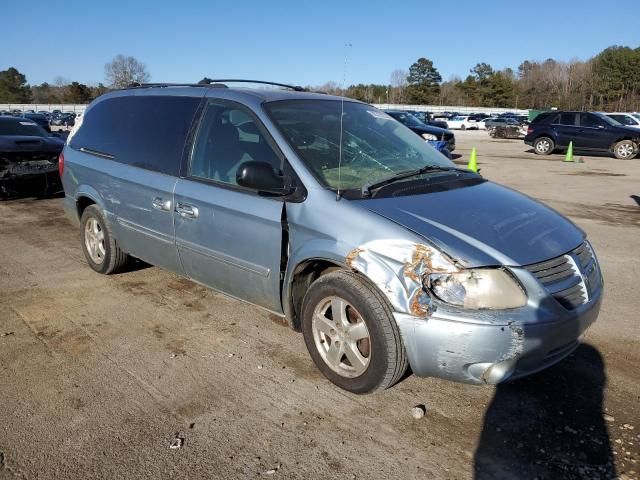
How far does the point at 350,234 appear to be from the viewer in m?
3.04

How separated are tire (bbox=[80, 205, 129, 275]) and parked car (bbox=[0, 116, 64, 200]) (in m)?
4.94

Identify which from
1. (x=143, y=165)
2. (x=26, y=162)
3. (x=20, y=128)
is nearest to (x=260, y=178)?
(x=143, y=165)

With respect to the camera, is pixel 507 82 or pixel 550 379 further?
pixel 507 82

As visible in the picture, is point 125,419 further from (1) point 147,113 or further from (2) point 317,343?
(1) point 147,113

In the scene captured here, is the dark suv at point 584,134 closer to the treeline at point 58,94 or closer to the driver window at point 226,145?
the driver window at point 226,145

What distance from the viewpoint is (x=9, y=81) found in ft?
283

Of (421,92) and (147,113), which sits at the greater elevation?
(421,92)

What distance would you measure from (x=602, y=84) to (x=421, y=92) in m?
29.7

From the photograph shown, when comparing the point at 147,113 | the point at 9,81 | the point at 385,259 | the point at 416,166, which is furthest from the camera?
the point at 9,81

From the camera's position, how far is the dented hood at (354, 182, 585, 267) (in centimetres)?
282

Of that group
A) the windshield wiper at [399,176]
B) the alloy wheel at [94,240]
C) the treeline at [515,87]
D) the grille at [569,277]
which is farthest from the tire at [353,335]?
the treeline at [515,87]

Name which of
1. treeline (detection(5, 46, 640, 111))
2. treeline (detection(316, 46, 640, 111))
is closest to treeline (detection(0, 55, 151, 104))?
treeline (detection(5, 46, 640, 111))

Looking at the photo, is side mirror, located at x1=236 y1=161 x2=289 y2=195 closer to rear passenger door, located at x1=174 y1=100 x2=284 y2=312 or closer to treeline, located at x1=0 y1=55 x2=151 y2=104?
rear passenger door, located at x1=174 y1=100 x2=284 y2=312

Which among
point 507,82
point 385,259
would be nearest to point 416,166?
point 385,259
